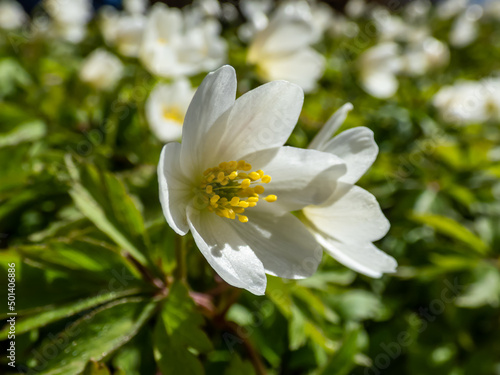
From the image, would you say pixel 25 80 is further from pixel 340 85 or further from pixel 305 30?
pixel 340 85

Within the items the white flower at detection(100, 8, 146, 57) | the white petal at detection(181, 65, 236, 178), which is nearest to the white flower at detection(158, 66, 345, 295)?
the white petal at detection(181, 65, 236, 178)

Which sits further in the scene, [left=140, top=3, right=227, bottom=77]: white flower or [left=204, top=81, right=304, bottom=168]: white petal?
[left=140, top=3, right=227, bottom=77]: white flower

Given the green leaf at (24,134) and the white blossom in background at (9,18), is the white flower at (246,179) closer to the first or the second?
the green leaf at (24,134)

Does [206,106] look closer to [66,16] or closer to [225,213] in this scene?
[225,213]

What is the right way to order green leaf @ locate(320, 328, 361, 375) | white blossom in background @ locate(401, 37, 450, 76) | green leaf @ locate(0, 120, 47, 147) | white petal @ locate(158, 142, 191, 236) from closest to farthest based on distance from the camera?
white petal @ locate(158, 142, 191, 236), green leaf @ locate(320, 328, 361, 375), green leaf @ locate(0, 120, 47, 147), white blossom in background @ locate(401, 37, 450, 76)

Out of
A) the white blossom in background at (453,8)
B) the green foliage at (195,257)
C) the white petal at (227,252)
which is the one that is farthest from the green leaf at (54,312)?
the white blossom in background at (453,8)

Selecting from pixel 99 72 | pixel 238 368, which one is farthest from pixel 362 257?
pixel 99 72

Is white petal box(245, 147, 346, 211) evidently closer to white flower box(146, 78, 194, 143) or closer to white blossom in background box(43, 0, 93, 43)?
white flower box(146, 78, 194, 143)
